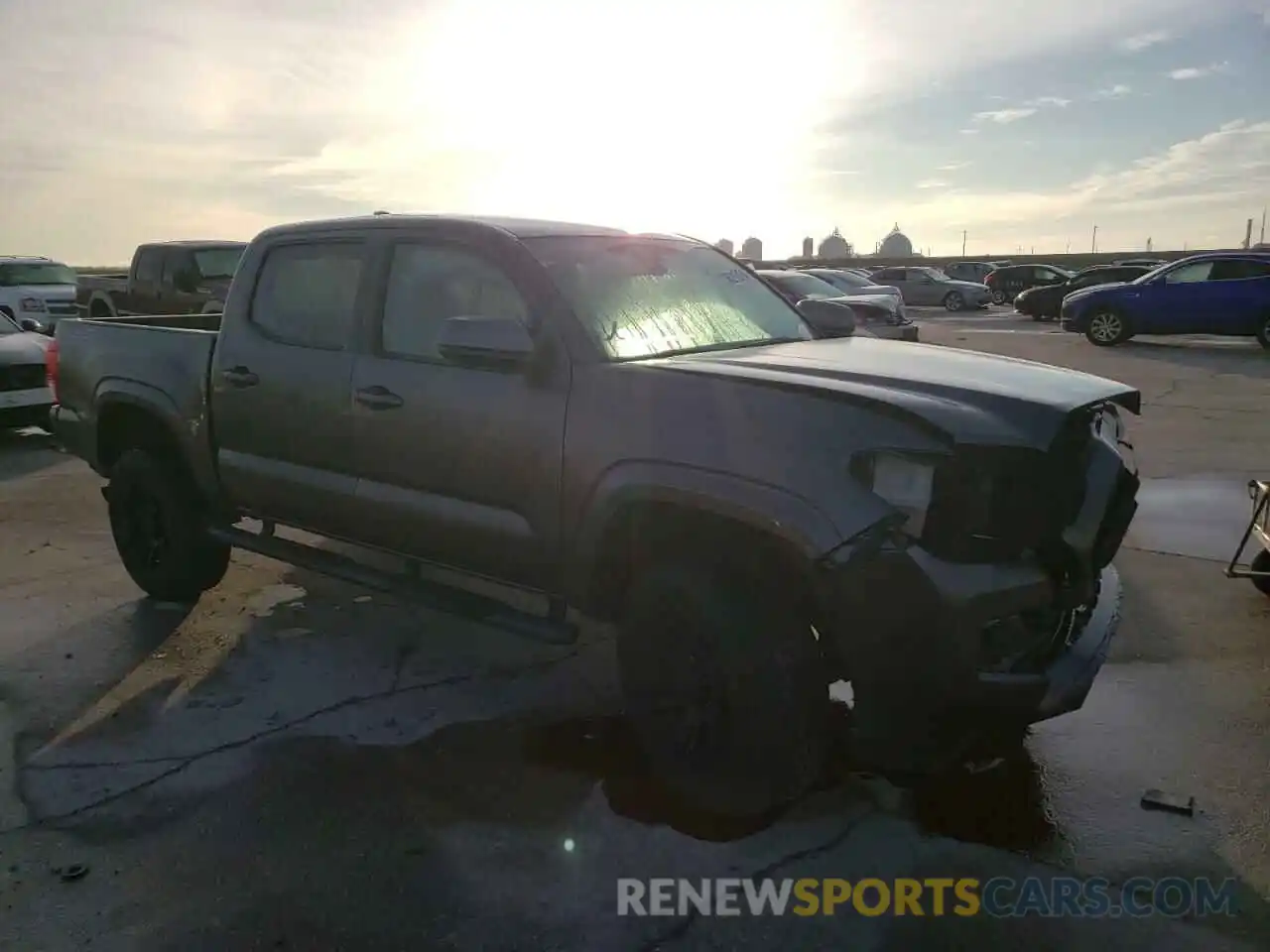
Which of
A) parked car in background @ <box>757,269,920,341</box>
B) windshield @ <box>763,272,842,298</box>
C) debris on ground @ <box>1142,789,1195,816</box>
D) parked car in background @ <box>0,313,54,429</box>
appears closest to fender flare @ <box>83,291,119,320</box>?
parked car in background @ <box>0,313,54,429</box>

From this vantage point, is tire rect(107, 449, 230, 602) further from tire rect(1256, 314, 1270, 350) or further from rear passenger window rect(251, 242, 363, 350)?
tire rect(1256, 314, 1270, 350)

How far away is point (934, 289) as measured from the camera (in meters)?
36.2

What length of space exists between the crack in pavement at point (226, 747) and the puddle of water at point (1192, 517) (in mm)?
4002

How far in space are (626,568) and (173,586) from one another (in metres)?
3.04

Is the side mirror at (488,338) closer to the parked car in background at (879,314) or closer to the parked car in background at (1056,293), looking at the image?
the parked car in background at (879,314)

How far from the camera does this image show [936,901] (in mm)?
2955

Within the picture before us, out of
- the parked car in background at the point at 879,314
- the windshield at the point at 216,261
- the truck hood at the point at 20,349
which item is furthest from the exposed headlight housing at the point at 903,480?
the windshield at the point at 216,261

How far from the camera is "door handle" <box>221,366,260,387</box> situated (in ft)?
15.5

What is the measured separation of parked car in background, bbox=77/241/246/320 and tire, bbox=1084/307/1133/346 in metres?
15.5

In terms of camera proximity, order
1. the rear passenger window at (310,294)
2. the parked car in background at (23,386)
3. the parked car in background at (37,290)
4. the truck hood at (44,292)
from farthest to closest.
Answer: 1. the truck hood at (44,292)
2. the parked car in background at (37,290)
3. the parked car in background at (23,386)
4. the rear passenger window at (310,294)

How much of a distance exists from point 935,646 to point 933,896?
2.59 feet

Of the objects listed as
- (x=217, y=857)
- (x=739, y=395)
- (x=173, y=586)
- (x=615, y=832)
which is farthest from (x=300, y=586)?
(x=739, y=395)

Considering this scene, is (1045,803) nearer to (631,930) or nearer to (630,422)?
(631,930)

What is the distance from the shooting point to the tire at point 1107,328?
19.5 m
